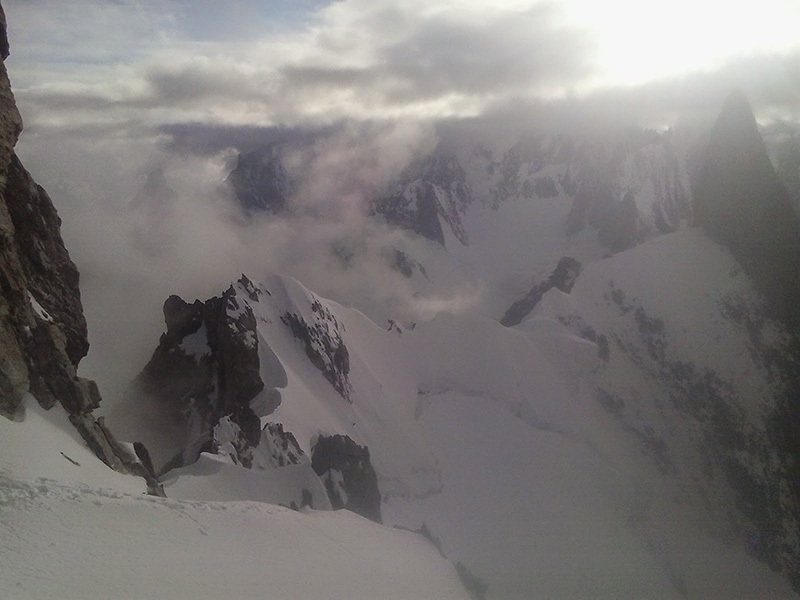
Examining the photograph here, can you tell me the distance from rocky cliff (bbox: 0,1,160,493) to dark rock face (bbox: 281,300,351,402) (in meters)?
30.5

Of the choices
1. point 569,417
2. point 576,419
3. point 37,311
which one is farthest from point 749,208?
point 37,311

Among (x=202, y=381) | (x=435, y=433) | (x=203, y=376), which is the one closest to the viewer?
(x=202, y=381)

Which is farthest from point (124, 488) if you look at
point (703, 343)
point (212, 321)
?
point (703, 343)

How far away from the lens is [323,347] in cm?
6500

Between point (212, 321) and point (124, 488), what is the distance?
1728 inches

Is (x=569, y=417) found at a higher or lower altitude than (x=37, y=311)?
lower

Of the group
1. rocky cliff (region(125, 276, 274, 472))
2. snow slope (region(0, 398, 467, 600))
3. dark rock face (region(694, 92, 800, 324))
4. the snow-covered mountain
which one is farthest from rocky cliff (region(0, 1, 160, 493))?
dark rock face (region(694, 92, 800, 324))

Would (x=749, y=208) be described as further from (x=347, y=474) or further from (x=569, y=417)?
(x=347, y=474)

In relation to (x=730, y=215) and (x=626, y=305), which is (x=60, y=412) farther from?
(x=730, y=215)

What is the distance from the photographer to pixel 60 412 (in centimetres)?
2688

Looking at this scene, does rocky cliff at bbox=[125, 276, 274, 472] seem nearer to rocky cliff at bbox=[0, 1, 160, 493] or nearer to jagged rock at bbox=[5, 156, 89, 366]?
jagged rock at bbox=[5, 156, 89, 366]

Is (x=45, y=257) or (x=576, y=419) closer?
(x=45, y=257)

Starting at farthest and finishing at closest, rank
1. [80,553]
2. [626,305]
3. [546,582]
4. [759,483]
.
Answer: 1. [626,305]
2. [759,483]
3. [546,582]
4. [80,553]

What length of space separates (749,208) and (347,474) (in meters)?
60.2
